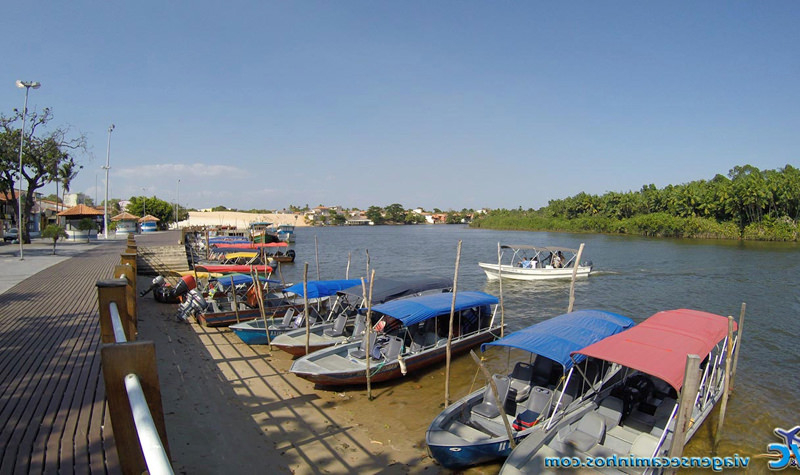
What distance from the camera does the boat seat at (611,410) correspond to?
880cm

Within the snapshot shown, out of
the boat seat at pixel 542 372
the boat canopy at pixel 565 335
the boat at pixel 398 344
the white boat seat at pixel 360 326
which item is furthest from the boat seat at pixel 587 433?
the white boat seat at pixel 360 326

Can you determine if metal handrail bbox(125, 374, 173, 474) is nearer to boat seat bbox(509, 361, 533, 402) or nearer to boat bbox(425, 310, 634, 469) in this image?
boat bbox(425, 310, 634, 469)

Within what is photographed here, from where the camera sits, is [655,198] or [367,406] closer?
[367,406]

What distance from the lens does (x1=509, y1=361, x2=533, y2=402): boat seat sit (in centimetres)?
980

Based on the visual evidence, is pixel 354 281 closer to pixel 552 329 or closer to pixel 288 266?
Answer: pixel 552 329

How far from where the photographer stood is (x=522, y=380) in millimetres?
10219

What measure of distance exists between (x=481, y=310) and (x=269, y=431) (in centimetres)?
925

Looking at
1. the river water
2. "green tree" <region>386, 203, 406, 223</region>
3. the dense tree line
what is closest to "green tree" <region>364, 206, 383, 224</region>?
"green tree" <region>386, 203, 406, 223</region>

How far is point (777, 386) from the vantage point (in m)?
13.2

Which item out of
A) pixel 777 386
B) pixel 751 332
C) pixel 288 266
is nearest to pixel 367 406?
pixel 777 386

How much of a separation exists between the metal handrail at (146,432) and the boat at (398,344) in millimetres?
9704

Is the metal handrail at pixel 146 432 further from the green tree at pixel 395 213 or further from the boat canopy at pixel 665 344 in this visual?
the green tree at pixel 395 213

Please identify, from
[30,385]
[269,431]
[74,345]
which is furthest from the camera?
[269,431]

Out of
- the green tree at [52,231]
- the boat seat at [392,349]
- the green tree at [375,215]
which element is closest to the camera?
the boat seat at [392,349]
